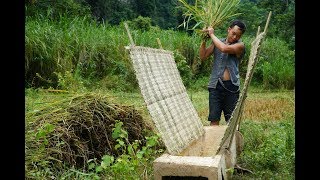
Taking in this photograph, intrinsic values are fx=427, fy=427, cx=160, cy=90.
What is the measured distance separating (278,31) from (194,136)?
1173cm

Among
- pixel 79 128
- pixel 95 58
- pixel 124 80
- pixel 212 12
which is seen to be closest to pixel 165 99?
pixel 79 128

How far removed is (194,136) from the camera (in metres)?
3.94

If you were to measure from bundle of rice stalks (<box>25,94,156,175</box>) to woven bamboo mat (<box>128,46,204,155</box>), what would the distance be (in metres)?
0.71

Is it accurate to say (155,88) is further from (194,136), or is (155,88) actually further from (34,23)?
(34,23)

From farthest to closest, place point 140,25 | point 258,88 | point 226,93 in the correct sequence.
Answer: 1. point 140,25
2. point 258,88
3. point 226,93

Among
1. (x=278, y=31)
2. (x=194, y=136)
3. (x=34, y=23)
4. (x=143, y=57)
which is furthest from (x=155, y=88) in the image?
(x=278, y=31)

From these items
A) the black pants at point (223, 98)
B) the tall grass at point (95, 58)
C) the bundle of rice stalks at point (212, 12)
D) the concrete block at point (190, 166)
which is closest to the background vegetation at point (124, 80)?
the tall grass at point (95, 58)

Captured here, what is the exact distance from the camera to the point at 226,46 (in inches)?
169

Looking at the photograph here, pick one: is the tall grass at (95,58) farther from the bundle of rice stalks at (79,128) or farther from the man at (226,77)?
the man at (226,77)

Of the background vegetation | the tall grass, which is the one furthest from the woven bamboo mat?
the tall grass

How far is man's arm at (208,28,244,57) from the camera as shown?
4.27 meters

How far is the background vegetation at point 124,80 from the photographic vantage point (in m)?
3.85

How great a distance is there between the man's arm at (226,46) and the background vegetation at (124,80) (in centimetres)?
100
